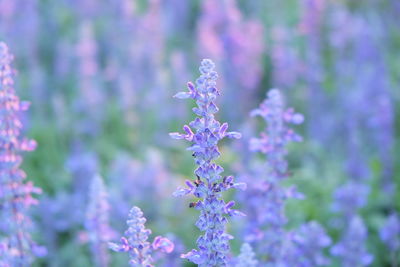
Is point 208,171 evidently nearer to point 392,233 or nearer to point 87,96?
point 392,233

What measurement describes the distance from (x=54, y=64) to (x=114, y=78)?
1.24 m

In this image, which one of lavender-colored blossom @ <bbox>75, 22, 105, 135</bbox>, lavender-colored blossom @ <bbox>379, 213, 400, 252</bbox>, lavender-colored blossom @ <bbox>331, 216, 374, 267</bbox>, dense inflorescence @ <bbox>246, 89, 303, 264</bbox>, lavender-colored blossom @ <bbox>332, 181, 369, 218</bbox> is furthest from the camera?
lavender-colored blossom @ <bbox>75, 22, 105, 135</bbox>

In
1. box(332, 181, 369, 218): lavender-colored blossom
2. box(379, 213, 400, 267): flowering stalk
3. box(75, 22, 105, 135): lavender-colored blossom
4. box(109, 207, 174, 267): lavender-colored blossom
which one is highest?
box(75, 22, 105, 135): lavender-colored blossom

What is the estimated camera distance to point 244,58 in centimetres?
927

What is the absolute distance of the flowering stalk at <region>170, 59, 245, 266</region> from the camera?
318cm

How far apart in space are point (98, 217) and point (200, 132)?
1815mm

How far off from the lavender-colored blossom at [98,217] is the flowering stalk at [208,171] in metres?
1.44

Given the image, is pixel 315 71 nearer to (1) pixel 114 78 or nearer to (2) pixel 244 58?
(2) pixel 244 58

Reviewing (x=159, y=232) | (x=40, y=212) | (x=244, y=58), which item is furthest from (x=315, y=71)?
(x=40, y=212)

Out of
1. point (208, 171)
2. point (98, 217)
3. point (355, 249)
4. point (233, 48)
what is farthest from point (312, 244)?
point (233, 48)

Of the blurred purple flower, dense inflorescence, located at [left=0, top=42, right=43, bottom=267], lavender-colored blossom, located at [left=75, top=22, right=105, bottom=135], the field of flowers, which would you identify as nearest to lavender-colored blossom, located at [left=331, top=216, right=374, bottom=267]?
the field of flowers

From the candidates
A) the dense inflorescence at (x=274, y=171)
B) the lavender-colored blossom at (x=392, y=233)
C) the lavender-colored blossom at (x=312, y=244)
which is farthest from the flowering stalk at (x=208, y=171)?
A: the lavender-colored blossom at (x=392, y=233)

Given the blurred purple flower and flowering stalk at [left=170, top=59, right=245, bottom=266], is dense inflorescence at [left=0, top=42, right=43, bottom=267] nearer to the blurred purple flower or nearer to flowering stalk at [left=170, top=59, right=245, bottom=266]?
flowering stalk at [left=170, top=59, right=245, bottom=266]

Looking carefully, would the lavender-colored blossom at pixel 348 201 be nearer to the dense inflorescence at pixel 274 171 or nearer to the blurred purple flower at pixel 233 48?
the dense inflorescence at pixel 274 171
